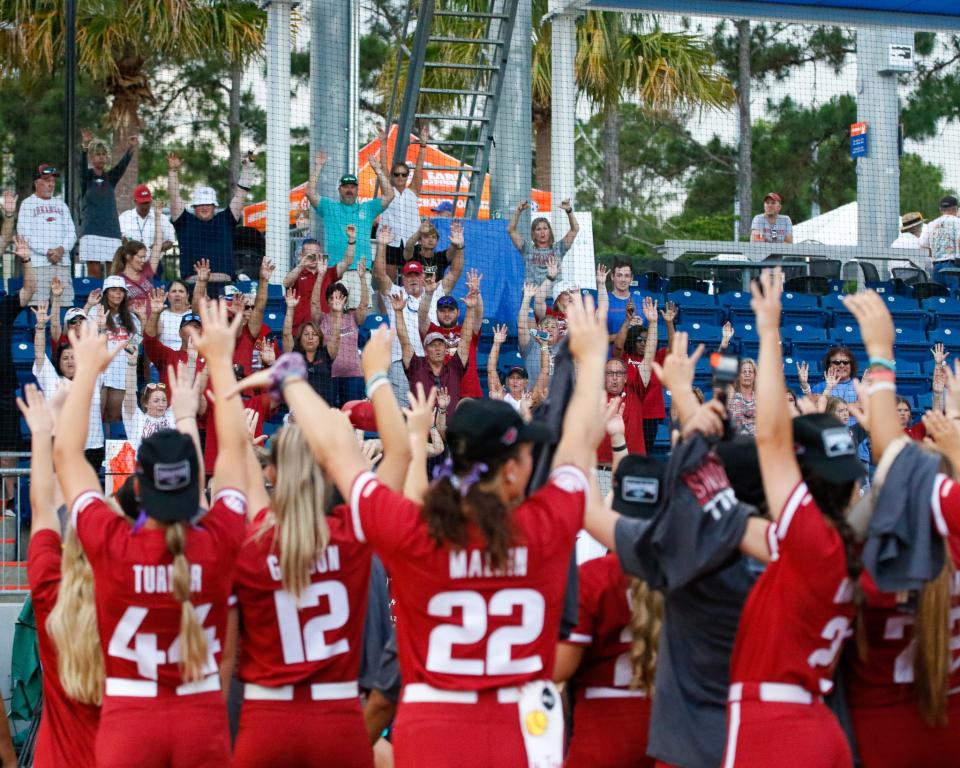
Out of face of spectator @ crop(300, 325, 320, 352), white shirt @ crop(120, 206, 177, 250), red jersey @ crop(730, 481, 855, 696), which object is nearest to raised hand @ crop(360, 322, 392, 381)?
red jersey @ crop(730, 481, 855, 696)

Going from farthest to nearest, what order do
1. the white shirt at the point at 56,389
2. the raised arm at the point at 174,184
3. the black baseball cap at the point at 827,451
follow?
the raised arm at the point at 174,184 < the white shirt at the point at 56,389 < the black baseball cap at the point at 827,451

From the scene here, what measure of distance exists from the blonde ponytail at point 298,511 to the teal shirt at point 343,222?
25.7 feet

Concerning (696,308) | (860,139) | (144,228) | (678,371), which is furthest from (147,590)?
(860,139)

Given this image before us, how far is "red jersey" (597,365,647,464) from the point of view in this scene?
975 cm

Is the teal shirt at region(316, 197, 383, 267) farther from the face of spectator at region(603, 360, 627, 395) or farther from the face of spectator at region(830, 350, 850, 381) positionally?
the face of spectator at region(830, 350, 850, 381)

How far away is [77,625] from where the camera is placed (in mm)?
4234

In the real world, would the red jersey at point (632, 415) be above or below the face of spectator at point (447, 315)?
below

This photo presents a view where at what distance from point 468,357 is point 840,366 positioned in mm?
2790

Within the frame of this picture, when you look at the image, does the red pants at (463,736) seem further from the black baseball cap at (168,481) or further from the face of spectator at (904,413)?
the face of spectator at (904,413)

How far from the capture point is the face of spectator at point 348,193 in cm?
1177

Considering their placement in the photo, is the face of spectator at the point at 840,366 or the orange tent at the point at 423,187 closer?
the face of spectator at the point at 840,366

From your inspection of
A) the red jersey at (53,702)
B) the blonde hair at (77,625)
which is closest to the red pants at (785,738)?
the blonde hair at (77,625)

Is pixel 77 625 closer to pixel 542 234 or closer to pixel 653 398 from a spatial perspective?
pixel 653 398

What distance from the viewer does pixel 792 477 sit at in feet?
11.7
